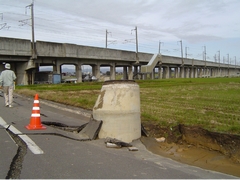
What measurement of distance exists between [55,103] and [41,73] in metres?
31.3

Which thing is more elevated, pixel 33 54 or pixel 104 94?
pixel 33 54

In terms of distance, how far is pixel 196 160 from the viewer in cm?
590

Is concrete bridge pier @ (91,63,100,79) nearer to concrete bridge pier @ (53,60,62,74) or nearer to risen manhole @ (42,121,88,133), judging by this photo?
concrete bridge pier @ (53,60,62,74)

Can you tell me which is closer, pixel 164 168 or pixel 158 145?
pixel 164 168

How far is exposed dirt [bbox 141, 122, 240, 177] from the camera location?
223 inches

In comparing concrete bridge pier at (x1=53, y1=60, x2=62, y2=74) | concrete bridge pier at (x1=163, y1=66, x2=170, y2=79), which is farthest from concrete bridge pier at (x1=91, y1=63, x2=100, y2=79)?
concrete bridge pier at (x1=163, y1=66, x2=170, y2=79)

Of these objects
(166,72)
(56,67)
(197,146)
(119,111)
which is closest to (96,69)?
(56,67)

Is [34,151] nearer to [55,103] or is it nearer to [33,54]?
[55,103]

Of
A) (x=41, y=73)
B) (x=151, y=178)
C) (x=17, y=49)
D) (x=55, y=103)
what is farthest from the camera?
(x=41, y=73)

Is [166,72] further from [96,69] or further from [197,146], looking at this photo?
[197,146]

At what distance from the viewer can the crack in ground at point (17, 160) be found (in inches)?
153

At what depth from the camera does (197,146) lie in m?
7.01

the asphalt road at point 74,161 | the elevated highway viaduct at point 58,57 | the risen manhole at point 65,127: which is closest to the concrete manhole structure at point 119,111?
the asphalt road at point 74,161

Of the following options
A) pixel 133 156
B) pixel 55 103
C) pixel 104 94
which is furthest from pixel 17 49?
pixel 133 156
